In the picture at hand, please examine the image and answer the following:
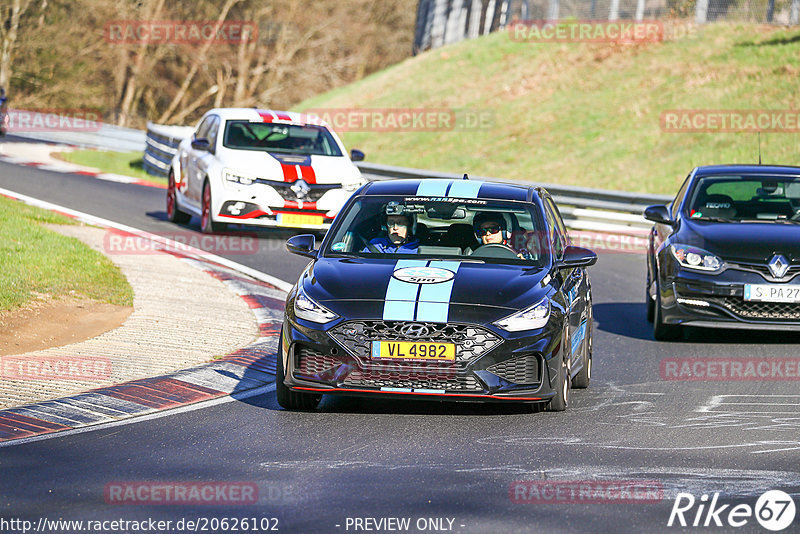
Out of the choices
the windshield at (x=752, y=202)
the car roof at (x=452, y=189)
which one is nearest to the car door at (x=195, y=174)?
the windshield at (x=752, y=202)

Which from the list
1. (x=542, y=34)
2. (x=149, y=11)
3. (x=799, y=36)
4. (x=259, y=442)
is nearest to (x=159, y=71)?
(x=149, y=11)

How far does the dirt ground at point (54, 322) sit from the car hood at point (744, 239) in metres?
5.17

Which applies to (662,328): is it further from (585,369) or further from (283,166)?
(283,166)

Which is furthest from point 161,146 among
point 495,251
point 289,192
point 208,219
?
point 495,251

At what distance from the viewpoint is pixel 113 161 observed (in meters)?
33.0

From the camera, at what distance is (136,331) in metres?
10.7

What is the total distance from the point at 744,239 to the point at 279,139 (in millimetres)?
8651

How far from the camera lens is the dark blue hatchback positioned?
782cm

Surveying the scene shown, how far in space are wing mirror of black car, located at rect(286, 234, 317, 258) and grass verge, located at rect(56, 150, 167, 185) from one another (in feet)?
62.1

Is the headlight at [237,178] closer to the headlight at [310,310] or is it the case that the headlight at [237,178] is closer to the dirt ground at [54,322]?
the dirt ground at [54,322]

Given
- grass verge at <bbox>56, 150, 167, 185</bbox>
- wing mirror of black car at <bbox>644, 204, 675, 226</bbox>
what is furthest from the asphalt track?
grass verge at <bbox>56, 150, 167, 185</bbox>

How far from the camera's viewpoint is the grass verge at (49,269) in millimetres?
11977

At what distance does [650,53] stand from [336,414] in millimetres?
31122

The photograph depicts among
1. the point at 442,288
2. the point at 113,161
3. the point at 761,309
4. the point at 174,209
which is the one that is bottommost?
the point at 113,161
